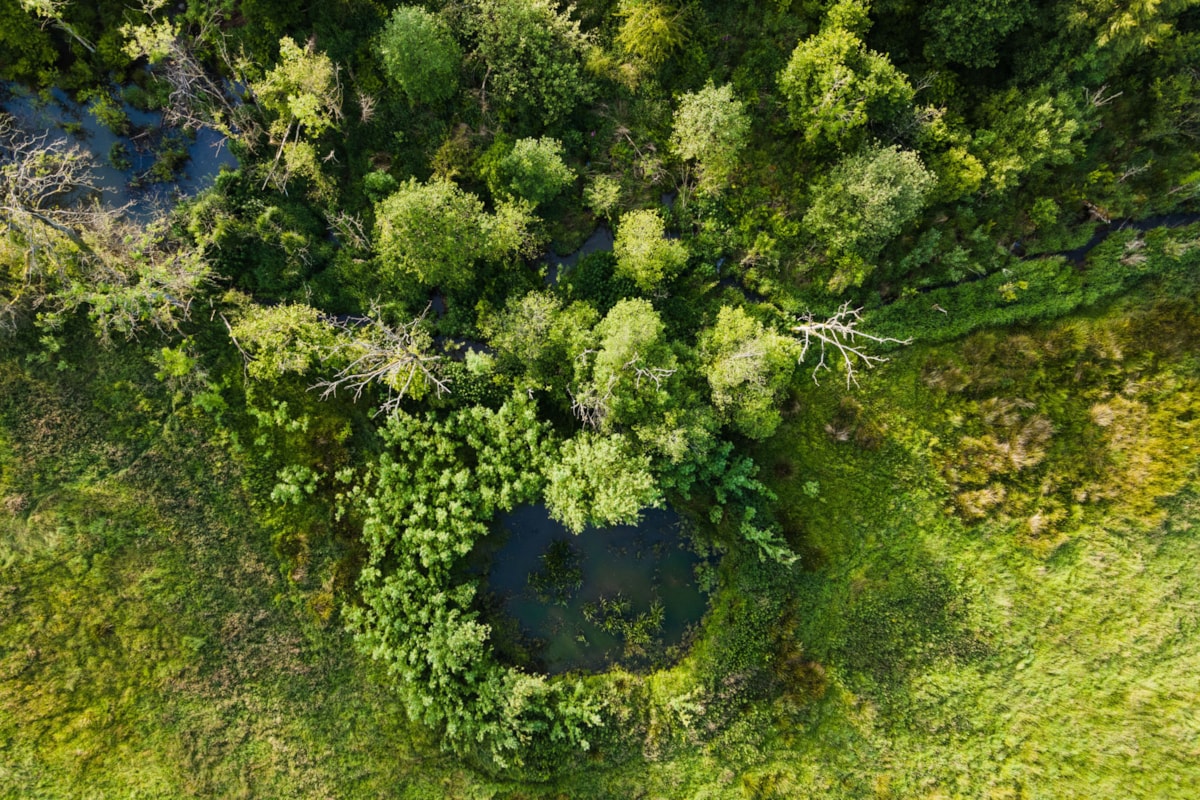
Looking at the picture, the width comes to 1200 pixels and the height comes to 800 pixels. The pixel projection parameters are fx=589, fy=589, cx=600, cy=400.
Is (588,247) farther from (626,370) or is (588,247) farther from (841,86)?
(841,86)

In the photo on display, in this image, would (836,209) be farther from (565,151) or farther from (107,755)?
(107,755)

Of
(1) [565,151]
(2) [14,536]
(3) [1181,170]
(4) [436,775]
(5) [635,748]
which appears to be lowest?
(5) [635,748]

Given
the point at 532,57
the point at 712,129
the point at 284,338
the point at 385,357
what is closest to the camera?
the point at 712,129

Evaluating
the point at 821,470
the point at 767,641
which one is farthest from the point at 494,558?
the point at 821,470

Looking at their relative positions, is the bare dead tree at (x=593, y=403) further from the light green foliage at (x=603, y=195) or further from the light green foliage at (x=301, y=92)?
the light green foliage at (x=301, y=92)

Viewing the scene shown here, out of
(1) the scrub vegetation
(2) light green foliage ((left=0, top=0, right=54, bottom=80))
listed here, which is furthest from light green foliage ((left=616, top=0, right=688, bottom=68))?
(2) light green foliage ((left=0, top=0, right=54, bottom=80))

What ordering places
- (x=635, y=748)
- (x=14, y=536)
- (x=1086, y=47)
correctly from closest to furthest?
(x=1086, y=47) → (x=14, y=536) → (x=635, y=748)

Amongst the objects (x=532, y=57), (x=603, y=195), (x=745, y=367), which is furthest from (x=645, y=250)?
(x=532, y=57)
